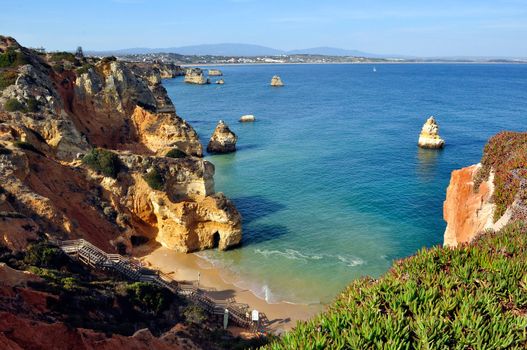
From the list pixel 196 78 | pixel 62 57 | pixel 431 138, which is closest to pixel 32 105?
pixel 62 57

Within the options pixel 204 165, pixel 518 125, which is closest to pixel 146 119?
pixel 204 165

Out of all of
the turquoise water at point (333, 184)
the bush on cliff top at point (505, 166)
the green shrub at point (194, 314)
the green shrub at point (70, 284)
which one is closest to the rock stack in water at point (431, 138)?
the turquoise water at point (333, 184)

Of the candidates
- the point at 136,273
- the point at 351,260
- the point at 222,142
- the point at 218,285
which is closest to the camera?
the point at 136,273

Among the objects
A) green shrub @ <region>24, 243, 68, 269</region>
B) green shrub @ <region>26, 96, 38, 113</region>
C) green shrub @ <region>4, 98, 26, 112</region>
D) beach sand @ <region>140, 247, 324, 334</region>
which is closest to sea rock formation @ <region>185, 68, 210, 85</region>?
green shrub @ <region>26, 96, 38, 113</region>

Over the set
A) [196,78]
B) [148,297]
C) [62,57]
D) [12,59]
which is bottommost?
[148,297]

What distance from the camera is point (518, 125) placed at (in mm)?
78750

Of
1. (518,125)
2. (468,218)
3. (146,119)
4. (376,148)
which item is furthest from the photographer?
(518,125)

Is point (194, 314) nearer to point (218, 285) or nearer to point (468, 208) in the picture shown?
point (218, 285)

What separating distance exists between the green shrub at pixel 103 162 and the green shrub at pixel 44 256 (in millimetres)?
12578

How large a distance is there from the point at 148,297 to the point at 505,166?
2061 centimetres

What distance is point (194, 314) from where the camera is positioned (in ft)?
71.1

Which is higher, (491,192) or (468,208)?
(491,192)

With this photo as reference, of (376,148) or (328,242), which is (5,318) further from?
(376,148)

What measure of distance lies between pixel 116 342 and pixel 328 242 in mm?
22426
